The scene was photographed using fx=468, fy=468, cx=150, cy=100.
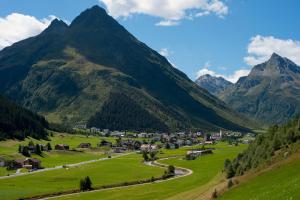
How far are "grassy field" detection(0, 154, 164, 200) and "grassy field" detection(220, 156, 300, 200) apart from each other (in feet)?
240

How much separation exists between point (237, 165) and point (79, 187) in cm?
6397

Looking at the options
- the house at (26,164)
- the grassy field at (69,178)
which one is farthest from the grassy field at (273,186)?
the house at (26,164)

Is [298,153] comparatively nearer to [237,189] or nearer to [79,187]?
[237,189]

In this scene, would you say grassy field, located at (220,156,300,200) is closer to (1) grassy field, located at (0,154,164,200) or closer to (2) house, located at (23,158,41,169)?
(1) grassy field, located at (0,154,164,200)

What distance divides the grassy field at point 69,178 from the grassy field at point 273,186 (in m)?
73.1

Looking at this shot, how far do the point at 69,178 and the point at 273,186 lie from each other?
115 m

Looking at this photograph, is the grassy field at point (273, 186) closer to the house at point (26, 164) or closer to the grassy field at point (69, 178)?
the grassy field at point (69, 178)

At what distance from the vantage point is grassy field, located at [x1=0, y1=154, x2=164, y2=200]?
123756mm

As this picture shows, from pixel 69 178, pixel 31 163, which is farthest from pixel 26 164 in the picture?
pixel 69 178

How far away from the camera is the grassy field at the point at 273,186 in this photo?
131ft

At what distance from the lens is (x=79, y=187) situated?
427 ft

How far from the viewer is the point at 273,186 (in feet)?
150

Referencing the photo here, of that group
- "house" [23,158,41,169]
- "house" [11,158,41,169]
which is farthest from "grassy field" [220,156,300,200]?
"house" [11,158,41,169]

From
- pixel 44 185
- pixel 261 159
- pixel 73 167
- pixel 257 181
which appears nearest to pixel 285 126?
pixel 261 159
